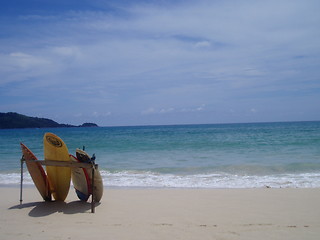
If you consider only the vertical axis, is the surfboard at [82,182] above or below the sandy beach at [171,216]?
above

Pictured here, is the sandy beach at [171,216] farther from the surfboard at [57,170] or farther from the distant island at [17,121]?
the distant island at [17,121]

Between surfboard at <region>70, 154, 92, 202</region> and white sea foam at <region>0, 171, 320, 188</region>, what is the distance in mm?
2766

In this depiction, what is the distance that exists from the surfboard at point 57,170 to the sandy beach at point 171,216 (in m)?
0.25

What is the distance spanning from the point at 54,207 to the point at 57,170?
0.76 metres

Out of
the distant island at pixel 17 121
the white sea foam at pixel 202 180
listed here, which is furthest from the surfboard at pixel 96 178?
the distant island at pixel 17 121

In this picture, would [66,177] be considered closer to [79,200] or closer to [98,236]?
[79,200]

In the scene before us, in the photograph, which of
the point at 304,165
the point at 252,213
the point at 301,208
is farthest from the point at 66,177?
the point at 304,165

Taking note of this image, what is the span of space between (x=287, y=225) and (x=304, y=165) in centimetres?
831

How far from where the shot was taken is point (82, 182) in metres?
6.15

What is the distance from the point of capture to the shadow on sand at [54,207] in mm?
5469

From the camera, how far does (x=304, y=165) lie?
12219mm

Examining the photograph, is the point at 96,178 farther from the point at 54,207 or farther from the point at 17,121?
the point at 17,121

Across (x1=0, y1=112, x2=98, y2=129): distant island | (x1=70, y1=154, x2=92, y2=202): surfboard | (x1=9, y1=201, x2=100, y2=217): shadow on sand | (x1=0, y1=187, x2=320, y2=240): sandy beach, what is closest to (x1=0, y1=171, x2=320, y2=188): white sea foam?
(x1=0, y1=187, x2=320, y2=240): sandy beach

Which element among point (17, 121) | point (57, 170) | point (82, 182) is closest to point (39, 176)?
point (57, 170)
